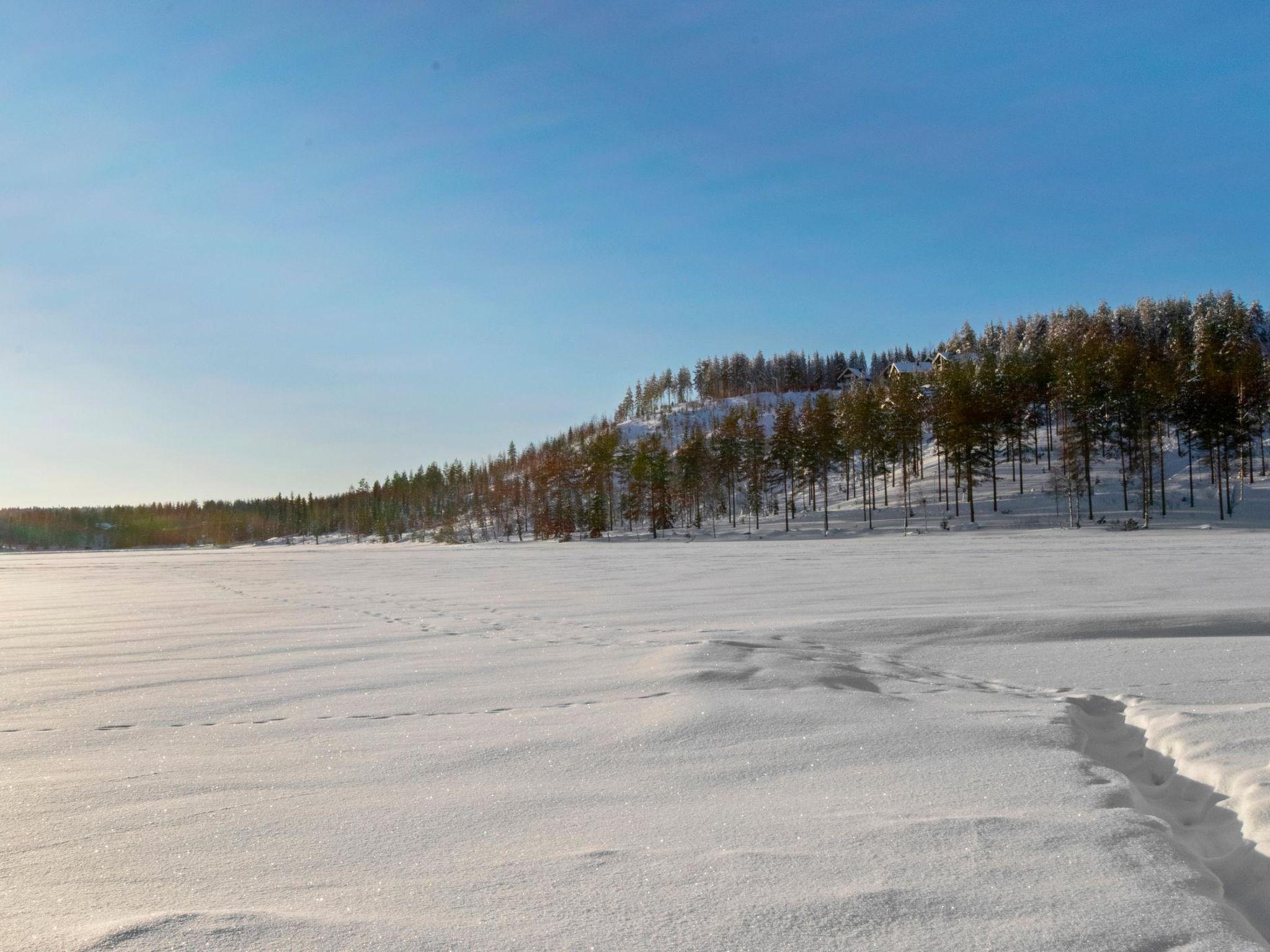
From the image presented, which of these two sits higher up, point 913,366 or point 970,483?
point 913,366

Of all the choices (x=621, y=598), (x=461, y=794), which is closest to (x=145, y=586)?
(x=621, y=598)

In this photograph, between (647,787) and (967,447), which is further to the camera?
(967,447)

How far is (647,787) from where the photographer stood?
9.07 ft

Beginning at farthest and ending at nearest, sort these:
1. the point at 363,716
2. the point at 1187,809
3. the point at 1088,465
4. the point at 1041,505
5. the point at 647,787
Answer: the point at 1041,505, the point at 1088,465, the point at 363,716, the point at 647,787, the point at 1187,809

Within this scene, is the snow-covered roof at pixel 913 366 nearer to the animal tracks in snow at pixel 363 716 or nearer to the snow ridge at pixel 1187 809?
the snow ridge at pixel 1187 809

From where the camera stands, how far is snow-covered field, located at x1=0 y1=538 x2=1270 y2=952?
179 centimetres

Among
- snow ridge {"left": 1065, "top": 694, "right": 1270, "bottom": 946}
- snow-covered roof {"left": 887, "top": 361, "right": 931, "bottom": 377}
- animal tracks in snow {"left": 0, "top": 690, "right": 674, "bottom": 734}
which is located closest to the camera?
snow ridge {"left": 1065, "top": 694, "right": 1270, "bottom": 946}

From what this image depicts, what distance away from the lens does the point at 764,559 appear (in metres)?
20.0

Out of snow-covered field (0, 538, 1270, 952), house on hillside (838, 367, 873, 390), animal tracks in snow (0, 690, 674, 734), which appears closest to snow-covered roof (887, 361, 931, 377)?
house on hillside (838, 367, 873, 390)

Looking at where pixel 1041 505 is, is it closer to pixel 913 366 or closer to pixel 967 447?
pixel 967 447

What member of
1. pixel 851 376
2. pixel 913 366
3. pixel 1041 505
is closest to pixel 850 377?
pixel 851 376

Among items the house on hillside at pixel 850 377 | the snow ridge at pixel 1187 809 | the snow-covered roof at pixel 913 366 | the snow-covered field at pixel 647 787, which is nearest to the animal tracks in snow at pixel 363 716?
the snow-covered field at pixel 647 787

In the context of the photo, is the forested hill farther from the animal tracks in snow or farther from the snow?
the animal tracks in snow

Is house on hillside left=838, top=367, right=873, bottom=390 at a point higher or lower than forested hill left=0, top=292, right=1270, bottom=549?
higher
